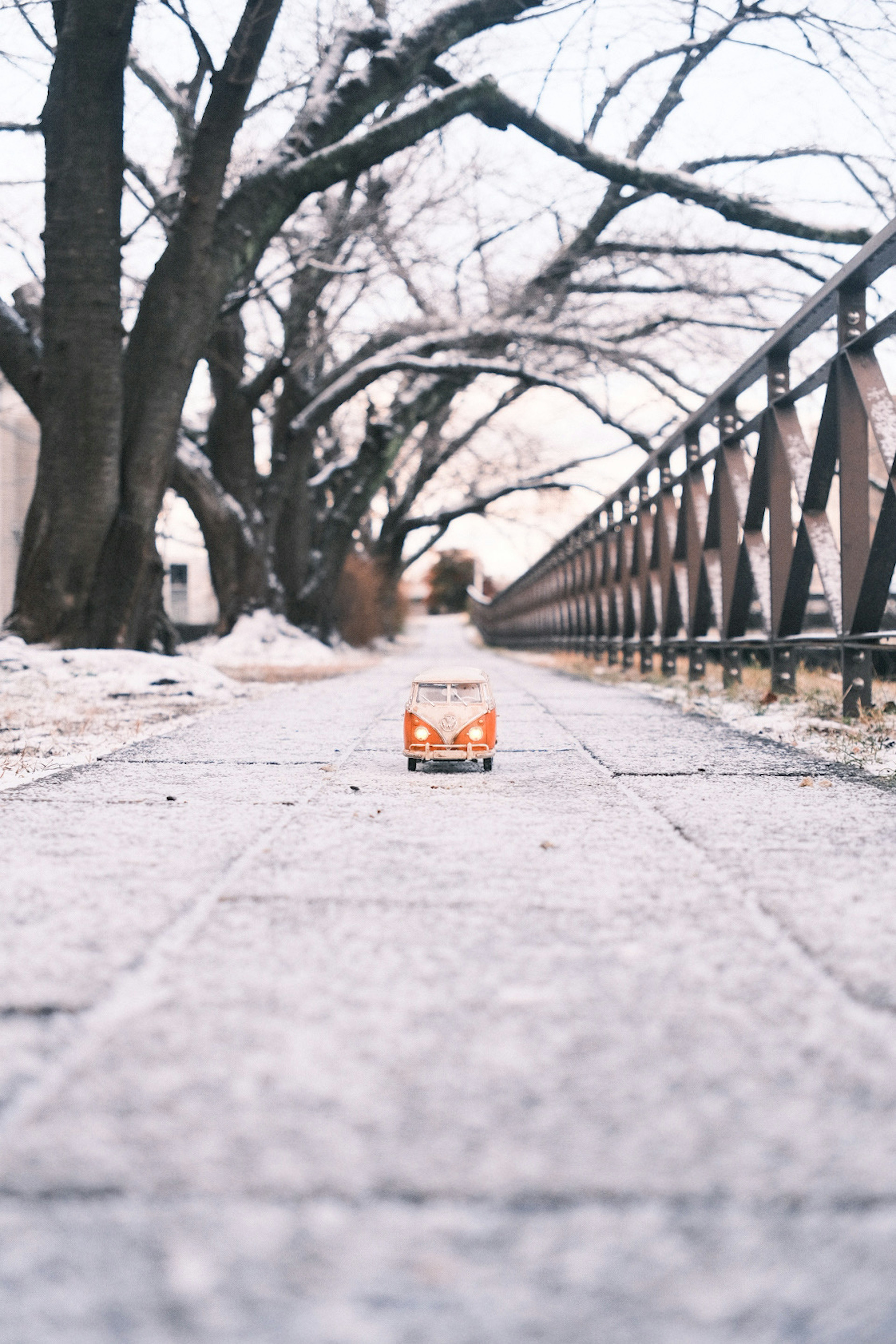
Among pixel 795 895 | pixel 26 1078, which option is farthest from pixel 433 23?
pixel 26 1078

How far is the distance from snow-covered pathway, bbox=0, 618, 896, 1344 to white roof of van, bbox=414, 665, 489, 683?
1.43 metres

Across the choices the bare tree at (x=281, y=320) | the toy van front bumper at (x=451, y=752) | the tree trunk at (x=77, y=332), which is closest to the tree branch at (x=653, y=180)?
the bare tree at (x=281, y=320)

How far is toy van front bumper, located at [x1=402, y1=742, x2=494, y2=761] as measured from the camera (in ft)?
14.2

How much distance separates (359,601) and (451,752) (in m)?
20.4

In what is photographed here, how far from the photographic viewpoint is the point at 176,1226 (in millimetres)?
1186

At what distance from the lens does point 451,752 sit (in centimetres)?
433

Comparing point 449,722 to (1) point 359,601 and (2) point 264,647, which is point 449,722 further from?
(1) point 359,601

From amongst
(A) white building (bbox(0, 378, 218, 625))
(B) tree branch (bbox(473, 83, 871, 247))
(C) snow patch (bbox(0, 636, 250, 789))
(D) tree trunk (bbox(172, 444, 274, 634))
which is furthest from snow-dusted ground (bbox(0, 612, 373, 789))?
(A) white building (bbox(0, 378, 218, 625))

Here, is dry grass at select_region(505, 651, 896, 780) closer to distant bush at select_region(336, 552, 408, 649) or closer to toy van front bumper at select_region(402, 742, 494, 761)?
toy van front bumper at select_region(402, 742, 494, 761)

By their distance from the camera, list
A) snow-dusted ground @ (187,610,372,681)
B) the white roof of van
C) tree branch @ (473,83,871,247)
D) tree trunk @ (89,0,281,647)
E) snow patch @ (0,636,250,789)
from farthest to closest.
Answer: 1. snow-dusted ground @ (187,610,372,681)
2. tree branch @ (473,83,871,247)
3. tree trunk @ (89,0,281,647)
4. snow patch @ (0,636,250,789)
5. the white roof of van

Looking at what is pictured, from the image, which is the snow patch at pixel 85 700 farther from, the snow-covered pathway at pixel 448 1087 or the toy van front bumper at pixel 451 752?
the snow-covered pathway at pixel 448 1087

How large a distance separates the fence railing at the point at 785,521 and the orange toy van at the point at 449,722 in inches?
79.6

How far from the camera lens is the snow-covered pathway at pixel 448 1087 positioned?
3.61 ft

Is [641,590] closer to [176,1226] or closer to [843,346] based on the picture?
[843,346]
